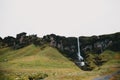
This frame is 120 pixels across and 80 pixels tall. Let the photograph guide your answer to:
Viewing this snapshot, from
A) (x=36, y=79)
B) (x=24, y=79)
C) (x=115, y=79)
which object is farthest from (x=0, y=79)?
(x=36, y=79)

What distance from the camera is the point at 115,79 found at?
9269 cm

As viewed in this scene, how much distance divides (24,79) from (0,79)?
6272cm

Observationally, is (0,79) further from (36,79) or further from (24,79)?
(36,79)

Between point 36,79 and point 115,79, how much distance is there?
2106 inches

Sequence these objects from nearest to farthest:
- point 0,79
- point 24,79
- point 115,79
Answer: point 0,79 → point 115,79 → point 24,79

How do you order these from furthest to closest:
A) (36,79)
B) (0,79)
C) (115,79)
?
(36,79)
(115,79)
(0,79)

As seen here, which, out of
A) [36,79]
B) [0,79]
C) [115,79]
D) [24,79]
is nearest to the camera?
[0,79]

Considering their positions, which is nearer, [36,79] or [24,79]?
[24,79]

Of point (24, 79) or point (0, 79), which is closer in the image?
point (0, 79)

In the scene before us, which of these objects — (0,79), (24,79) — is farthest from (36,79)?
(0,79)

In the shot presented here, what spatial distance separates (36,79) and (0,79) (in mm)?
78588

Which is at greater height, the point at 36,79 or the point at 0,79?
the point at 0,79

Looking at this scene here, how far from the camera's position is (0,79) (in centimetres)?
5500

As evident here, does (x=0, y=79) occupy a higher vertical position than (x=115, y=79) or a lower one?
higher
